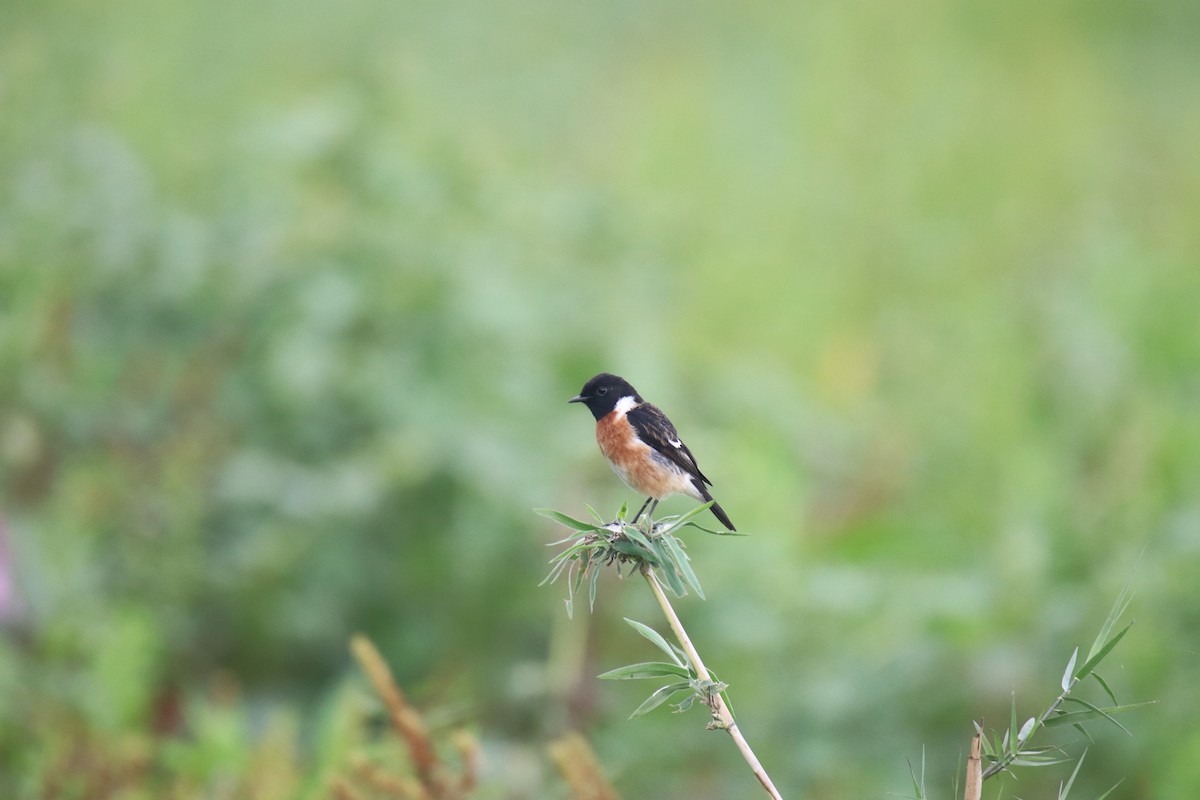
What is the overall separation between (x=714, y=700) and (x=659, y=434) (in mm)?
573

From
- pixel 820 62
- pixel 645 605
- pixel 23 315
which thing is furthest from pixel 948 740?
pixel 820 62

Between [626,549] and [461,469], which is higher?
[461,469]

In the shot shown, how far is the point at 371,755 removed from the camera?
2.26 m

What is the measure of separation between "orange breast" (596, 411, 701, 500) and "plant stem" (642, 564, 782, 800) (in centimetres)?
49

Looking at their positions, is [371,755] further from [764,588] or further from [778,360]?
[778,360]

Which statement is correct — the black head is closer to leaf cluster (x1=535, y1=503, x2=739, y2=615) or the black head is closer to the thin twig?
leaf cluster (x1=535, y1=503, x2=739, y2=615)

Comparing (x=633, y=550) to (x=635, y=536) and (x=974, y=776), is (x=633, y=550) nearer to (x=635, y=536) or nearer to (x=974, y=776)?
(x=635, y=536)

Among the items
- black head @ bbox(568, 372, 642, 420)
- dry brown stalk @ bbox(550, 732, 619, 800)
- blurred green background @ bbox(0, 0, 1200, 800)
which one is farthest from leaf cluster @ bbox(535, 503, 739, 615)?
blurred green background @ bbox(0, 0, 1200, 800)

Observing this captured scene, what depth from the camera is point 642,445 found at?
4.97 feet

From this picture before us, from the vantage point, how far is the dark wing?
1.50 m

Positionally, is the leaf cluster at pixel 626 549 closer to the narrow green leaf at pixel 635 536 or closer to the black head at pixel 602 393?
the narrow green leaf at pixel 635 536

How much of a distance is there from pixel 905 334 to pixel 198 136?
3.34 meters

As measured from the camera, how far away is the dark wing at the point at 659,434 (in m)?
1.50

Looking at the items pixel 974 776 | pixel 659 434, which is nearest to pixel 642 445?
pixel 659 434
